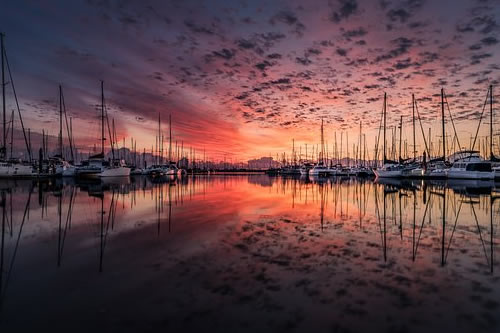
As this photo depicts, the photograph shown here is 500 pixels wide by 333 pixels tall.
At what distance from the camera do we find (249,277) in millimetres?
5938

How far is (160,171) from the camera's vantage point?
292 ft

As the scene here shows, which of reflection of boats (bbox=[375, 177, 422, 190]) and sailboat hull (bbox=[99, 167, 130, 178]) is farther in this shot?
sailboat hull (bbox=[99, 167, 130, 178])

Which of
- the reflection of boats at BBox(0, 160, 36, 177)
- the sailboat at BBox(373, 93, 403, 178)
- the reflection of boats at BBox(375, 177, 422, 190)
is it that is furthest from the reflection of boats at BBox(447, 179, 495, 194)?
the reflection of boats at BBox(0, 160, 36, 177)

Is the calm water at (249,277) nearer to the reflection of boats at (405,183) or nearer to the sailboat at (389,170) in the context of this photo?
the reflection of boats at (405,183)

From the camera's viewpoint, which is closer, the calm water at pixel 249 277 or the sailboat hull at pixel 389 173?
the calm water at pixel 249 277

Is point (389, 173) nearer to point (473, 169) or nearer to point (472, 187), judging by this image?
point (473, 169)

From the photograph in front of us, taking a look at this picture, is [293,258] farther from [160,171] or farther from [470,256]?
[160,171]

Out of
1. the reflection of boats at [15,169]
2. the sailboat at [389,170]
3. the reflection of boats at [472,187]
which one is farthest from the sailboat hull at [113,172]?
the sailboat at [389,170]

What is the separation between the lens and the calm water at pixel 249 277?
424 centimetres

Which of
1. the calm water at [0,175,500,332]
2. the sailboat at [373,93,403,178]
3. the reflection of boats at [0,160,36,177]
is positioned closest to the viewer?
the calm water at [0,175,500,332]

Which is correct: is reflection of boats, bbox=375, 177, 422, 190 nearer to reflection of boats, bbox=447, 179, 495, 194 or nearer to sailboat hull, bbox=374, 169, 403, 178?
reflection of boats, bbox=447, 179, 495, 194

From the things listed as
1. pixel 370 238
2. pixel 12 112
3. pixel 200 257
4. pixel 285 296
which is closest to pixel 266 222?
pixel 370 238

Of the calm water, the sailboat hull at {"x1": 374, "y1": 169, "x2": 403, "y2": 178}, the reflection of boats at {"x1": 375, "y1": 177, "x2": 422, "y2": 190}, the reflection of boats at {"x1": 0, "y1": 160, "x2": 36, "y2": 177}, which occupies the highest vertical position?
the reflection of boats at {"x1": 0, "y1": 160, "x2": 36, "y2": 177}

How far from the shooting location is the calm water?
4238 mm
